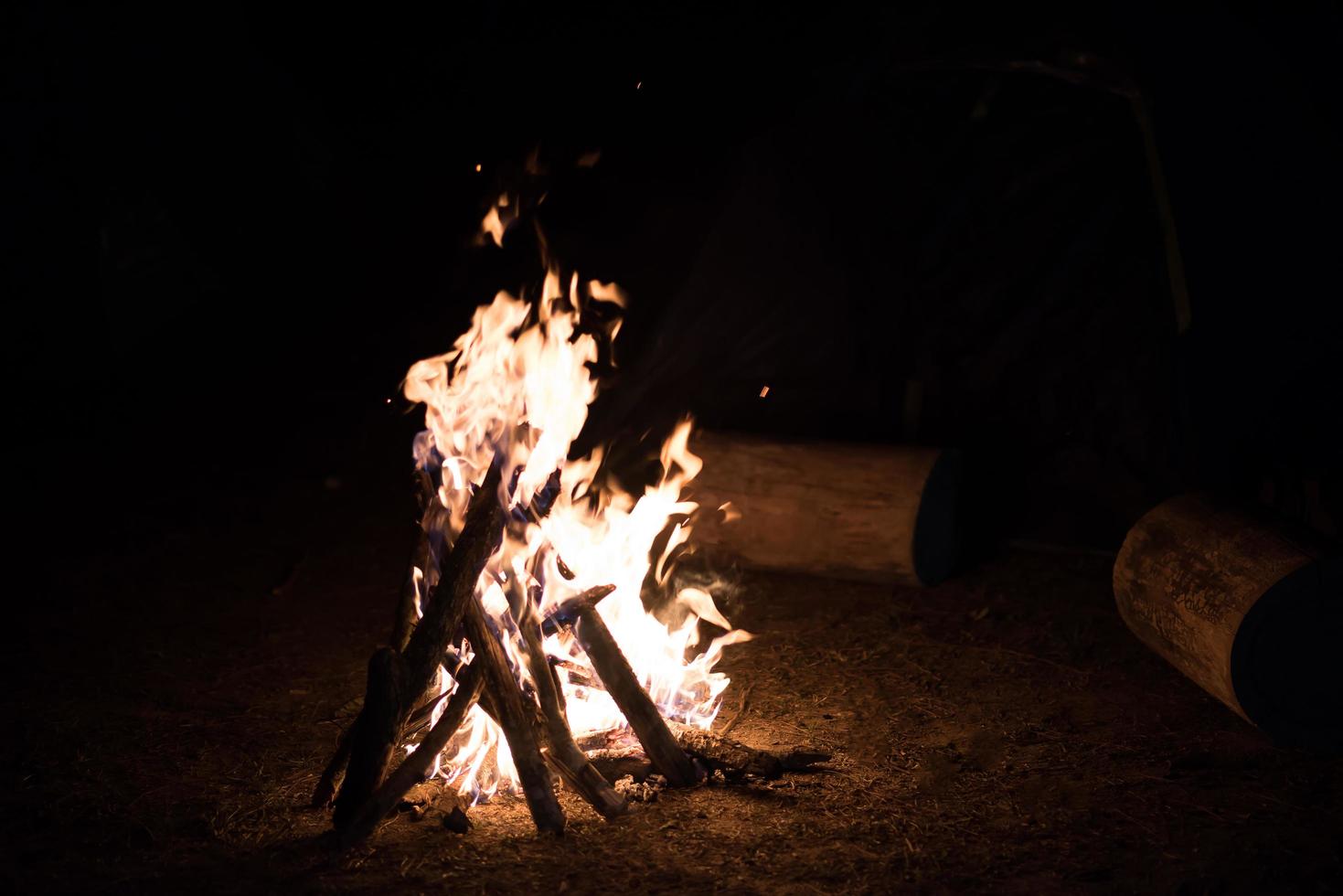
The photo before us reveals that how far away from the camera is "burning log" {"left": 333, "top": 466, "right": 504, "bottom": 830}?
3490 mm

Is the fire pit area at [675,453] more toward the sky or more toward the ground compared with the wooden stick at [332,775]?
more toward the sky

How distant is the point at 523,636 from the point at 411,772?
576 mm

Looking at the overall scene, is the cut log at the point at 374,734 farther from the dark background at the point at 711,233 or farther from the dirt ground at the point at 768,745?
the dark background at the point at 711,233

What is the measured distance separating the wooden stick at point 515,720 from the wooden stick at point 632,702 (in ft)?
0.98

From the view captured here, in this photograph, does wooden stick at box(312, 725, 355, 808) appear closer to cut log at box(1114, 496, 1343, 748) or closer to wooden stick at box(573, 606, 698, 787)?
wooden stick at box(573, 606, 698, 787)

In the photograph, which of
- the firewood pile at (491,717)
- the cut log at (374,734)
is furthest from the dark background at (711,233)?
the cut log at (374,734)

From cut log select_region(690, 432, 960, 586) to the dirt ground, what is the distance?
18cm

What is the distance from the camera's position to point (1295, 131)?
5898 millimetres

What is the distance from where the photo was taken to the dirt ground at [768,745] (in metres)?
3.36

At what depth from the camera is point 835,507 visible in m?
6.02

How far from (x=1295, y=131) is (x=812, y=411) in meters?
3.06

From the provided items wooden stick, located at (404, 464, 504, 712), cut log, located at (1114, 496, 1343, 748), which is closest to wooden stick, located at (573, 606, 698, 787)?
wooden stick, located at (404, 464, 504, 712)

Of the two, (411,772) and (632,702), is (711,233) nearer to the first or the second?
(632,702)

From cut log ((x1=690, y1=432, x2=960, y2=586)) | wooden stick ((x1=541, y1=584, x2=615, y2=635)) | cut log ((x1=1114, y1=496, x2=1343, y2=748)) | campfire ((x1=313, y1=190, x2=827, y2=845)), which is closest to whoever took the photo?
campfire ((x1=313, y1=190, x2=827, y2=845))
